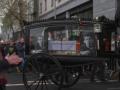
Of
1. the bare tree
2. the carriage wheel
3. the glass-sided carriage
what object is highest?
the bare tree

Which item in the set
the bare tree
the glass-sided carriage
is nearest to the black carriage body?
the glass-sided carriage

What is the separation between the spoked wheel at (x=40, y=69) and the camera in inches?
452

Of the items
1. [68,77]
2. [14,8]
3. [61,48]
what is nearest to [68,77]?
[68,77]

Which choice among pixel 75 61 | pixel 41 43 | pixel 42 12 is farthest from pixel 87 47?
pixel 42 12

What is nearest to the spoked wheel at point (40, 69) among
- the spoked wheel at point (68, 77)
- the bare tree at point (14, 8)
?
the spoked wheel at point (68, 77)

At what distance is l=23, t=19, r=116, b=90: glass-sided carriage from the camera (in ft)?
38.2

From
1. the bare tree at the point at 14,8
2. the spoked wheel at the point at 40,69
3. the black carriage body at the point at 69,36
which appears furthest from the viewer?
the bare tree at the point at 14,8

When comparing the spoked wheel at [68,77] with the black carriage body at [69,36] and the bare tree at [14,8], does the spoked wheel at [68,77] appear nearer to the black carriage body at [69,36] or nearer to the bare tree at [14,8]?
the black carriage body at [69,36]

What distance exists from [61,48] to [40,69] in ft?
4.10

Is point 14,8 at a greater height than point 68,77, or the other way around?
point 14,8

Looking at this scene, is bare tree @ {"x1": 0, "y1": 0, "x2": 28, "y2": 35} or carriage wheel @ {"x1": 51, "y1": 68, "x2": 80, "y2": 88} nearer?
carriage wheel @ {"x1": 51, "y1": 68, "x2": 80, "y2": 88}

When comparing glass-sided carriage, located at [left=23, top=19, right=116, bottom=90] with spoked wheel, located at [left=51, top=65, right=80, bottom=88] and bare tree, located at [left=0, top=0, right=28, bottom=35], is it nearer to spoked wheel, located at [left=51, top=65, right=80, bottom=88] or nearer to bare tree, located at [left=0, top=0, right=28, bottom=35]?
spoked wheel, located at [left=51, top=65, right=80, bottom=88]

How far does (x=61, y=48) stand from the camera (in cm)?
1260

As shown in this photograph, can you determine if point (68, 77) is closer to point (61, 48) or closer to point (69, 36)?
point (61, 48)
